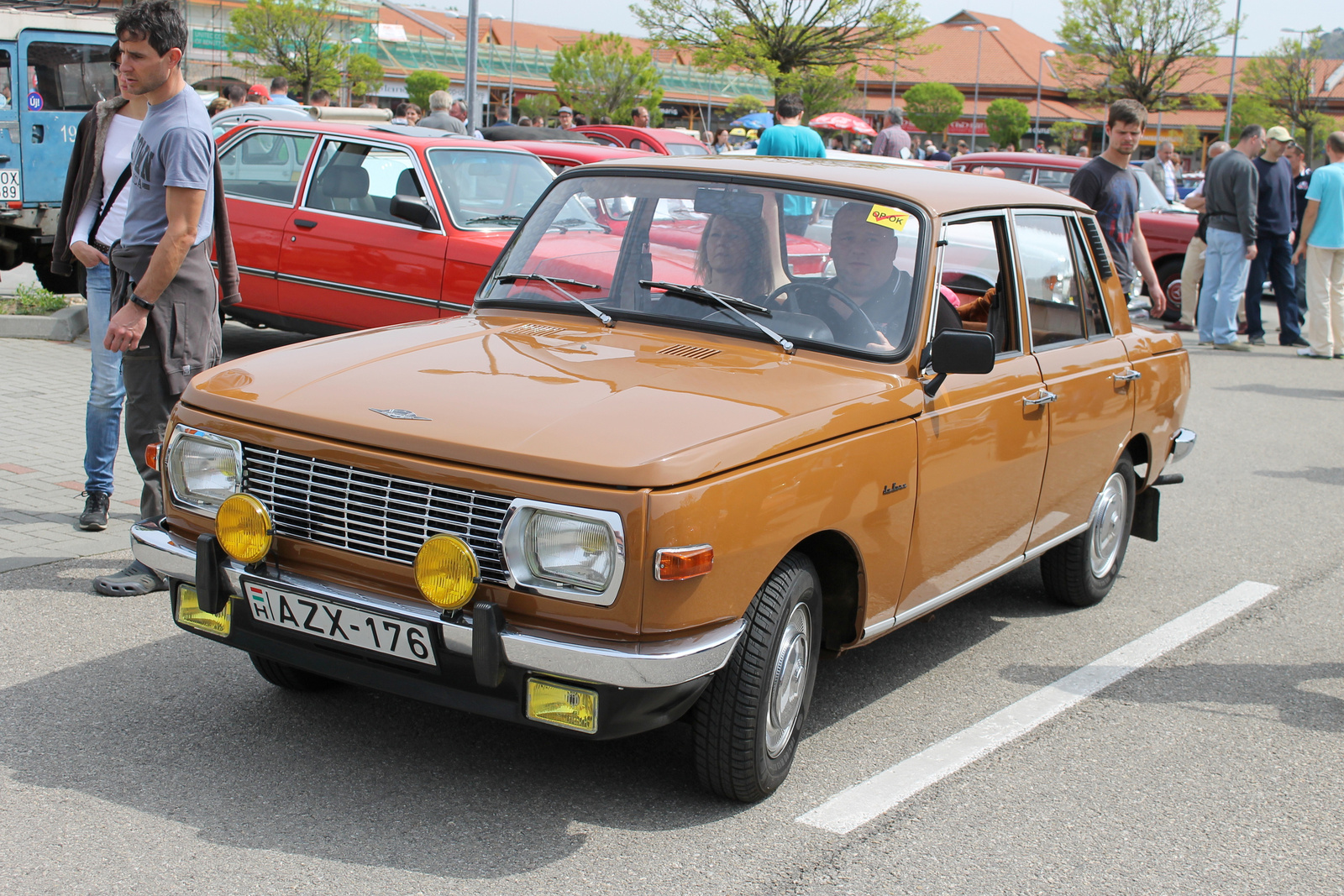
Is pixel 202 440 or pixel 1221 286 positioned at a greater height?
pixel 1221 286

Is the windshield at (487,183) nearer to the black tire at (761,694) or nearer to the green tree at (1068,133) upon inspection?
the black tire at (761,694)

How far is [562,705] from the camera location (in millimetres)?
3215

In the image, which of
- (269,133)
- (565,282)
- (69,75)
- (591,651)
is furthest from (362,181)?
(591,651)

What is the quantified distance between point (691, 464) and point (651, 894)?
1.02 meters

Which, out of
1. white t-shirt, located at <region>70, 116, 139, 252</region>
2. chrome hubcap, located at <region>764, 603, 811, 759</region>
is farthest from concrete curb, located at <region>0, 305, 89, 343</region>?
chrome hubcap, located at <region>764, 603, 811, 759</region>

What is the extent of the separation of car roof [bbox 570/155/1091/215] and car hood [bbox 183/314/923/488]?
2.24 ft

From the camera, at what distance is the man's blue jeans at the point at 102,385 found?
5.48 metres

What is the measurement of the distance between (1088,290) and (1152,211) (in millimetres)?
12018

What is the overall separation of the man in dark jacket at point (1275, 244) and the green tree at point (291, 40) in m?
40.0

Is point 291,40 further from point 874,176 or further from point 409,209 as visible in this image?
point 874,176

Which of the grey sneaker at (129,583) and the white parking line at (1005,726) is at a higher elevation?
the grey sneaker at (129,583)

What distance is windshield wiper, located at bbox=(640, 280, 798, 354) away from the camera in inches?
163

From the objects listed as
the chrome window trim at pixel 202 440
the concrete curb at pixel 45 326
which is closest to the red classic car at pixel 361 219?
the concrete curb at pixel 45 326

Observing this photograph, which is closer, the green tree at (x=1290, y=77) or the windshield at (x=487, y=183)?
the windshield at (x=487, y=183)
